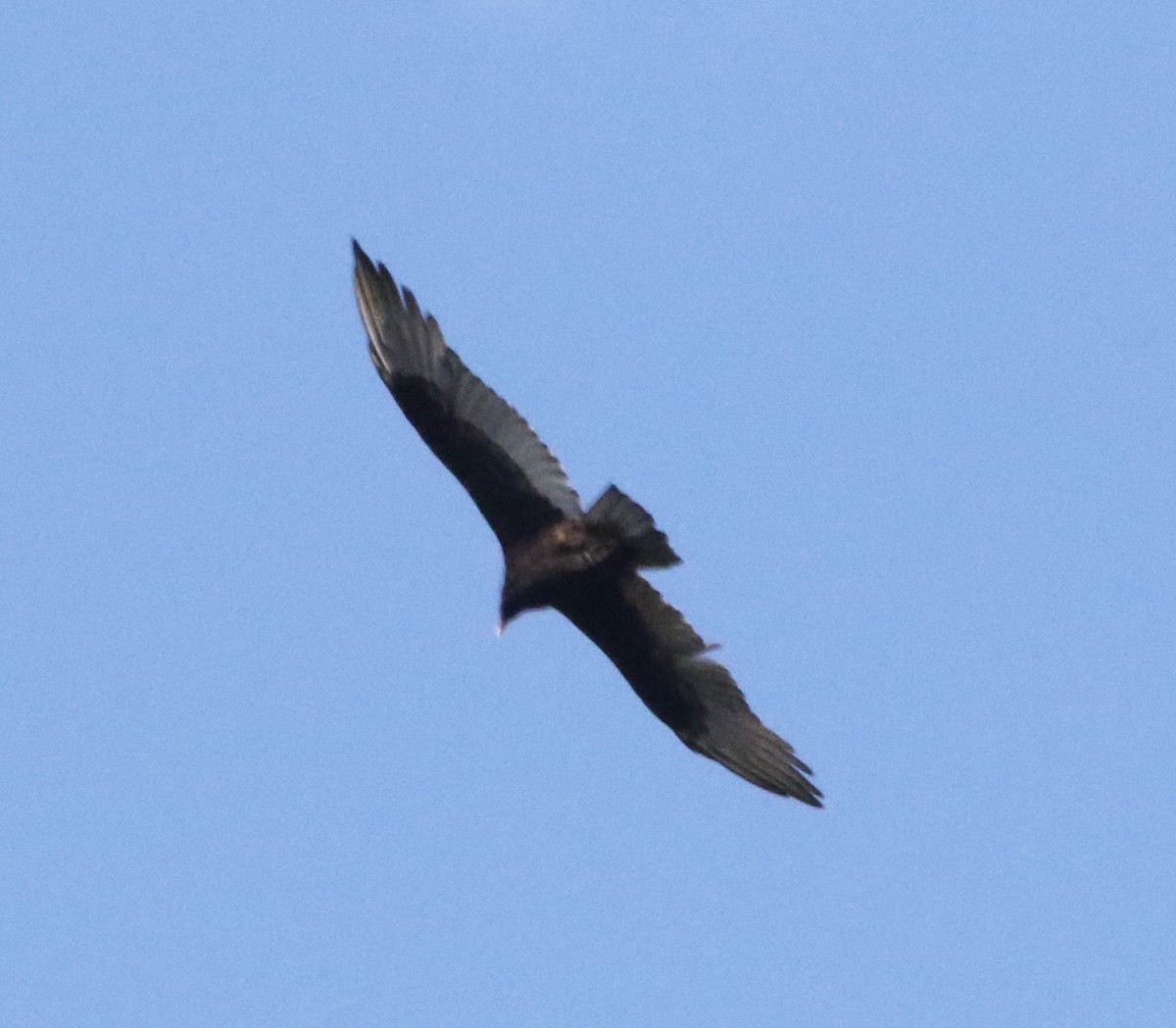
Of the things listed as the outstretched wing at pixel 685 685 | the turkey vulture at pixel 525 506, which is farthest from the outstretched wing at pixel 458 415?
the outstretched wing at pixel 685 685

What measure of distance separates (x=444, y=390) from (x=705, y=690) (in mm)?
2572

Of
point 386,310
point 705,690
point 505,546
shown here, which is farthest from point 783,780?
point 386,310

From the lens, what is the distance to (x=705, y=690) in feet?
59.9

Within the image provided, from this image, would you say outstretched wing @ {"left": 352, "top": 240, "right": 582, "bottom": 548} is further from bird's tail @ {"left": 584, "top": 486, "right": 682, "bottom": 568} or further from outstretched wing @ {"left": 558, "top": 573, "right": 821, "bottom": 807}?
outstretched wing @ {"left": 558, "top": 573, "right": 821, "bottom": 807}

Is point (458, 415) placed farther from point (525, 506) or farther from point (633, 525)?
point (633, 525)

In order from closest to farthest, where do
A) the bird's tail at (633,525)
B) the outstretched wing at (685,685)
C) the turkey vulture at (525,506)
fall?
the bird's tail at (633,525), the turkey vulture at (525,506), the outstretched wing at (685,685)

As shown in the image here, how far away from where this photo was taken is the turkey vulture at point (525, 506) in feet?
56.4

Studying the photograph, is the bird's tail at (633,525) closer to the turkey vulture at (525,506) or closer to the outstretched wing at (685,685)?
the turkey vulture at (525,506)

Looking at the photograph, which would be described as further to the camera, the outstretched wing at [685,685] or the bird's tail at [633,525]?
the outstretched wing at [685,685]

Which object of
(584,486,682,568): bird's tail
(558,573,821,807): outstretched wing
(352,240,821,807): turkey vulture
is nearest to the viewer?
(584,486,682,568): bird's tail

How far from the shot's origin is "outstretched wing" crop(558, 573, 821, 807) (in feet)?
58.9

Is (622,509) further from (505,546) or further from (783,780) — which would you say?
(783,780)

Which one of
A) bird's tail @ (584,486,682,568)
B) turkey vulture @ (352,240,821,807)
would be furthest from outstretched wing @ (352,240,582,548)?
bird's tail @ (584,486,682,568)

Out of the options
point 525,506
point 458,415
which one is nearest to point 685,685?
point 525,506
